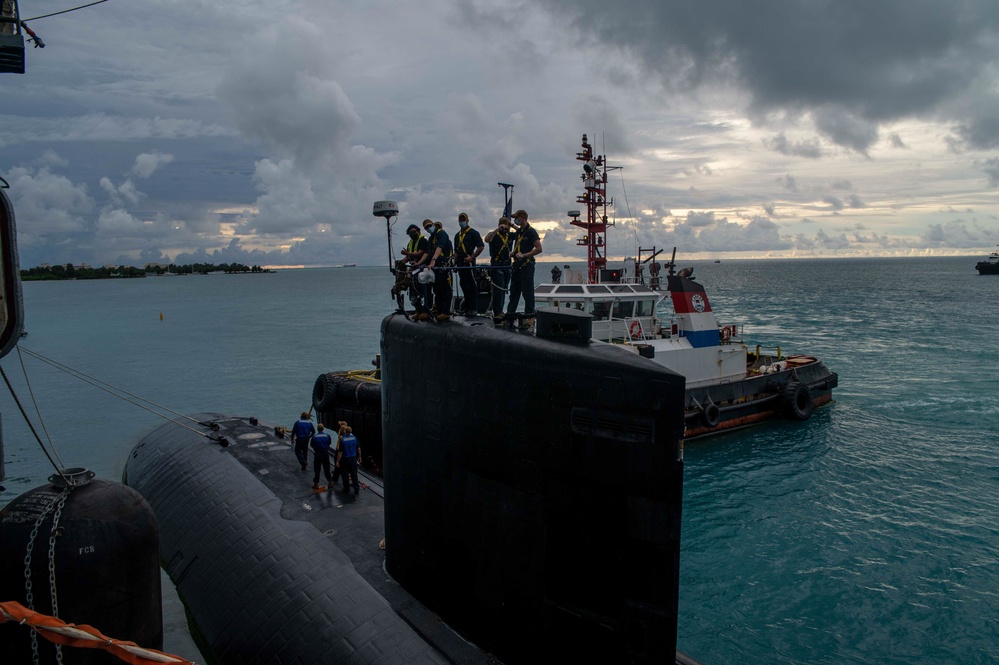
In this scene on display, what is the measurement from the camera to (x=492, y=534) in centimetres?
605

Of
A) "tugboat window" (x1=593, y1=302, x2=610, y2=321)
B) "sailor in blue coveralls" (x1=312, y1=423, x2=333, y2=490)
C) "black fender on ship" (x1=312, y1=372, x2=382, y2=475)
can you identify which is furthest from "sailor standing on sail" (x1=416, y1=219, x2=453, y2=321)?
"tugboat window" (x1=593, y1=302, x2=610, y2=321)

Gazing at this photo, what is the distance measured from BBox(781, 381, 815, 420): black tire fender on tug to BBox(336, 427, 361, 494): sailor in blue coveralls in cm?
1929

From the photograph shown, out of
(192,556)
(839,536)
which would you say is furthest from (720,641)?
(192,556)

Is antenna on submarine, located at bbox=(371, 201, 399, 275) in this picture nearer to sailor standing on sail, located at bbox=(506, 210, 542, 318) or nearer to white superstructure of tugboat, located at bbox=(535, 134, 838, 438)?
sailor standing on sail, located at bbox=(506, 210, 542, 318)

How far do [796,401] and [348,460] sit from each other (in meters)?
19.7

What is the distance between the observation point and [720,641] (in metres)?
11.7

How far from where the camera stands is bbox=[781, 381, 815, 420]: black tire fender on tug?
978 inches

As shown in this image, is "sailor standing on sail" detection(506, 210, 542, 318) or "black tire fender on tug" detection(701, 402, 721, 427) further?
"black tire fender on tug" detection(701, 402, 721, 427)

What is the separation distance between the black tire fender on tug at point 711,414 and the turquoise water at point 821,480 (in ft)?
2.46

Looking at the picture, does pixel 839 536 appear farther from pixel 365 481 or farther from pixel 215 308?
pixel 215 308

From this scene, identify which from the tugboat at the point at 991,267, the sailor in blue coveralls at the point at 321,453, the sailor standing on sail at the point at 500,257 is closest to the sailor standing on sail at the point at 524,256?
the sailor standing on sail at the point at 500,257

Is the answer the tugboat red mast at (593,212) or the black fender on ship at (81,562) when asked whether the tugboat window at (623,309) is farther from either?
the black fender on ship at (81,562)

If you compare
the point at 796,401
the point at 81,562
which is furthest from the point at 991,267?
the point at 81,562

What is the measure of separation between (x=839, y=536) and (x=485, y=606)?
1293cm
